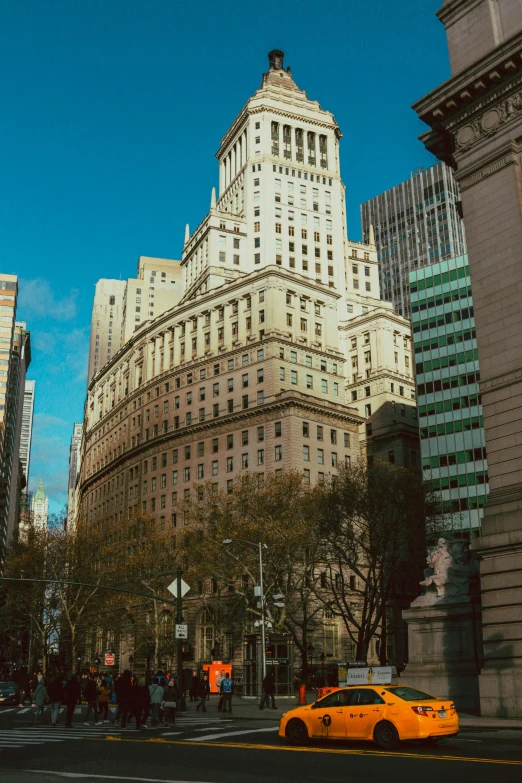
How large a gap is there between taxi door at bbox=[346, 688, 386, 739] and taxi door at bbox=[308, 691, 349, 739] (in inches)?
8.6

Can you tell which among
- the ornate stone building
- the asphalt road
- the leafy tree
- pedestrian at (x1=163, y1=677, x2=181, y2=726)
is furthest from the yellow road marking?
the ornate stone building

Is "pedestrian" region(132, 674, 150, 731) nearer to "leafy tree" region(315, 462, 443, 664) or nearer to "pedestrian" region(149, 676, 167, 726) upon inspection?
"pedestrian" region(149, 676, 167, 726)

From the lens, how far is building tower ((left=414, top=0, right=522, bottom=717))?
1067 inches

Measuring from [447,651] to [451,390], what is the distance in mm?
61371

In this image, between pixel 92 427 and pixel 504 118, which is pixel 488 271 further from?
pixel 92 427

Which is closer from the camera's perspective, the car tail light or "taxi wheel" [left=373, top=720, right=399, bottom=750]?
the car tail light

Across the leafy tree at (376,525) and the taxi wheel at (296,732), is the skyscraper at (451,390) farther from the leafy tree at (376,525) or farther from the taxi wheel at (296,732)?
the taxi wheel at (296,732)

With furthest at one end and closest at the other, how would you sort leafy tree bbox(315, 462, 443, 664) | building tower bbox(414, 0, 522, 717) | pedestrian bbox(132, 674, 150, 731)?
1. leafy tree bbox(315, 462, 443, 664)
2. pedestrian bbox(132, 674, 150, 731)
3. building tower bbox(414, 0, 522, 717)

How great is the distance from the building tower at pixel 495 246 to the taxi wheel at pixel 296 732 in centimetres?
872

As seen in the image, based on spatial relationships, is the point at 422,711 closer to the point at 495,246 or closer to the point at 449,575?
Result: the point at 449,575

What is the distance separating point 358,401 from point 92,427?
2021 inches

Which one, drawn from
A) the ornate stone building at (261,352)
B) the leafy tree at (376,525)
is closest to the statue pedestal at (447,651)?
the leafy tree at (376,525)

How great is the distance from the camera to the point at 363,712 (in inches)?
760

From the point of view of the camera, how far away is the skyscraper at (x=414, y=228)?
170 m
